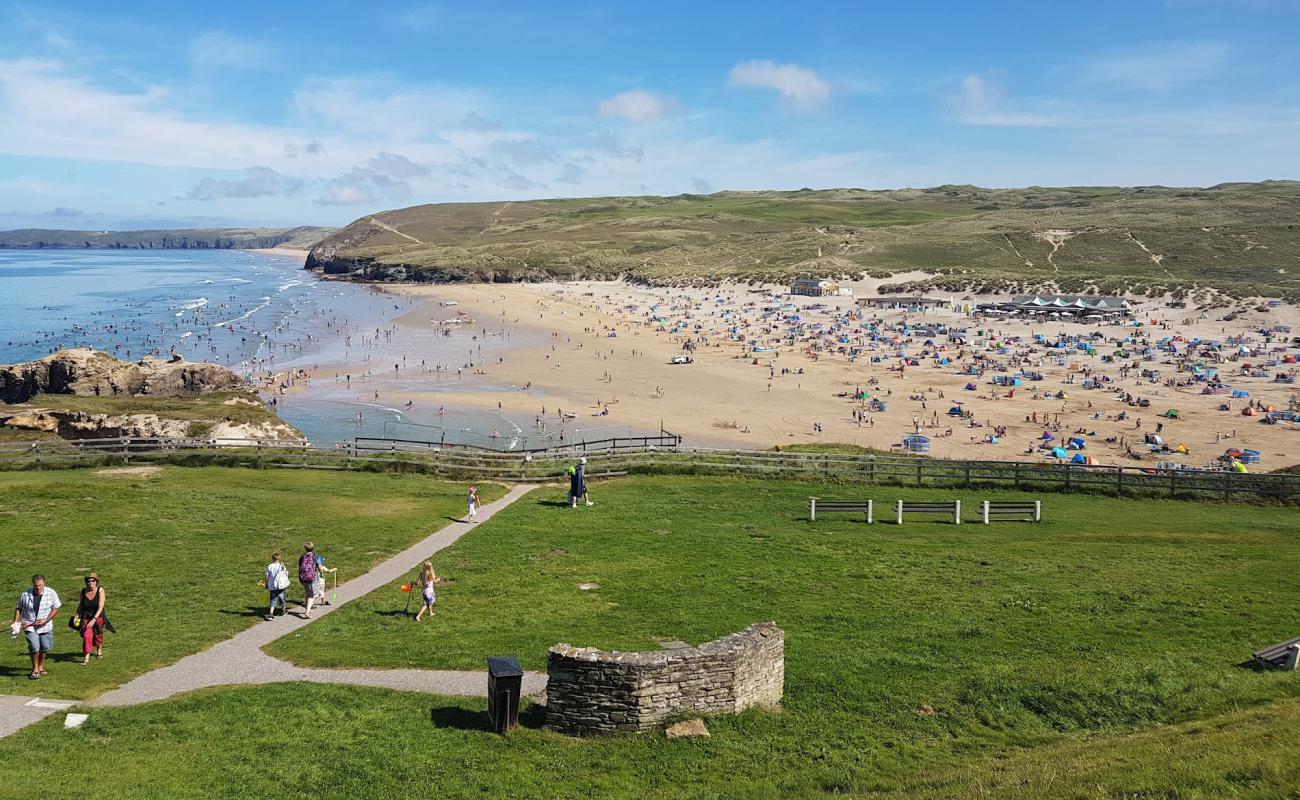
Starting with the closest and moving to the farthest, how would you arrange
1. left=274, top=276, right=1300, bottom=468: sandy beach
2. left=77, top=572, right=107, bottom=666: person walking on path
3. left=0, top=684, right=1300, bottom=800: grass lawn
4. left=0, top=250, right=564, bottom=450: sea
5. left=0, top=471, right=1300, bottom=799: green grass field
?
1. left=0, top=684, right=1300, bottom=800: grass lawn
2. left=0, top=471, right=1300, bottom=799: green grass field
3. left=77, top=572, right=107, bottom=666: person walking on path
4. left=274, top=276, right=1300, bottom=468: sandy beach
5. left=0, top=250, right=564, bottom=450: sea

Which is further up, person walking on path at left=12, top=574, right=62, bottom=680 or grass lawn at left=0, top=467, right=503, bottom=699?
person walking on path at left=12, top=574, right=62, bottom=680

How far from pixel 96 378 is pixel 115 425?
56.5 feet

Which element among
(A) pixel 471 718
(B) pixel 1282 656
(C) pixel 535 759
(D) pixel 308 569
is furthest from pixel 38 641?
(B) pixel 1282 656

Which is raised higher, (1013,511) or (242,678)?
(1013,511)

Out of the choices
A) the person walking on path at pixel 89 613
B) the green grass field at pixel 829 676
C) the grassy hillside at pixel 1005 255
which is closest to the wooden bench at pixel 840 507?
the green grass field at pixel 829 676

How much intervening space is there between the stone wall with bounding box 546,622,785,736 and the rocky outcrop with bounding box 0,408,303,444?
3342 centimetres

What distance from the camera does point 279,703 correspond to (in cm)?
1352

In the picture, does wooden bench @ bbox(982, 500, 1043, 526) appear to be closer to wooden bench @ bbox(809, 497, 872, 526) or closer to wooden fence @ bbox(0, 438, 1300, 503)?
wooden bench @ bbox(809, 497, 872, 526)

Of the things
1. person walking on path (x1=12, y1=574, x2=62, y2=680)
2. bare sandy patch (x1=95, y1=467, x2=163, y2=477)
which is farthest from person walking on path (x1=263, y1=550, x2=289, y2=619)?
bare sandy patch (x1=95, y1=467, x2=163, y2=477)

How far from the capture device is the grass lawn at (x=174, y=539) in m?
15.9

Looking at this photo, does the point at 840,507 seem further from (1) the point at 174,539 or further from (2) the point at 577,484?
(1) the point at 174,539

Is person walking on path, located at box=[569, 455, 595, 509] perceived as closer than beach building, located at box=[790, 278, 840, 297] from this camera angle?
Yes

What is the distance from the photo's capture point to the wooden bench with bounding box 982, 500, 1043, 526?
2738 centimetres

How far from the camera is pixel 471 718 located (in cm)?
1309
